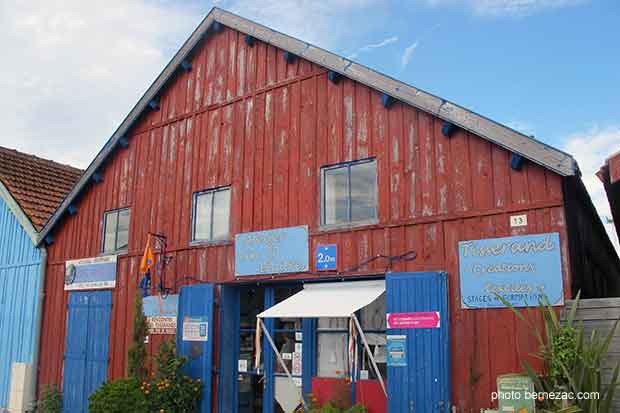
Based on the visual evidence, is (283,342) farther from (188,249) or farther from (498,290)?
(498,290)

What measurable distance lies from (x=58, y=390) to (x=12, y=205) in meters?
4.79

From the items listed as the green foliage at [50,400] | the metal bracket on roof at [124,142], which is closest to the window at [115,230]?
the metal bracket on roof at [124,142]

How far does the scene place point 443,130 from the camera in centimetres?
872

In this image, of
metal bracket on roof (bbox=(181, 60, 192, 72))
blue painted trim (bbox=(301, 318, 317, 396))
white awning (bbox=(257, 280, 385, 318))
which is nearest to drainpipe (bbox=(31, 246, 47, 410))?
metal bracket on roof (bbox=(181, 60, 192, 72))

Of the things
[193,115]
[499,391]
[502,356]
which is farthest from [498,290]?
[193,115]

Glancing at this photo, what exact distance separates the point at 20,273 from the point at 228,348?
7.30 m

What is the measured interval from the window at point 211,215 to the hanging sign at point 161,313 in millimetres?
1324

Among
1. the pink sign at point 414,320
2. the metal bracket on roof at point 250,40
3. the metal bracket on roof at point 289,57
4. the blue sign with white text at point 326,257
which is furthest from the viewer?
the metal bracket on roof at point 250,40

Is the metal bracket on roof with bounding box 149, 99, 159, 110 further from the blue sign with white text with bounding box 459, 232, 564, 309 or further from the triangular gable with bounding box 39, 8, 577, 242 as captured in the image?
the blue sign with white text with bounding box 459, 232, 564, 309

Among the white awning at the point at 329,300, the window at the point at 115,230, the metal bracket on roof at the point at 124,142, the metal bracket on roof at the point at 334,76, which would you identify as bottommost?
the white awning at the point at 329,300

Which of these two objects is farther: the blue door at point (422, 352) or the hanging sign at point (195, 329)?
the hanging sign at point (195, 329)

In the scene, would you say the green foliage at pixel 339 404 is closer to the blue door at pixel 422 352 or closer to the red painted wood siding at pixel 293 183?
the blue door at pixel 422 352

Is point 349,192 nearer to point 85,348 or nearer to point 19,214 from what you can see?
point 85,348

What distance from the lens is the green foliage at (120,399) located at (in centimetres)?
1019
